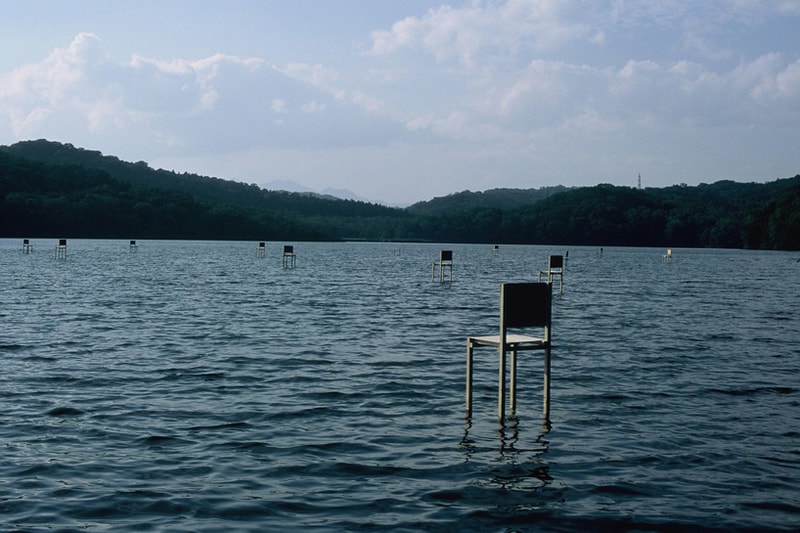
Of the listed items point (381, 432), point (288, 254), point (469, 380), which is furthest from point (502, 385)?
point (288, 254)

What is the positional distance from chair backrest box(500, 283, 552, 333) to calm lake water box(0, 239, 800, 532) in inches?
71.6

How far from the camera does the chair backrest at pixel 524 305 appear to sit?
566 inches

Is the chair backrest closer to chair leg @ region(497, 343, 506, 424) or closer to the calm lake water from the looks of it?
chair leg @ region(497, 343, 506, 424)

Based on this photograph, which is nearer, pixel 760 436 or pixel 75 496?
pixel 75 496

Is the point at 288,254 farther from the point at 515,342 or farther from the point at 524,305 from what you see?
the point at 524,305

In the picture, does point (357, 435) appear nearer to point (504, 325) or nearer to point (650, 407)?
point (504, 325)

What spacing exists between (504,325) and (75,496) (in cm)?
732

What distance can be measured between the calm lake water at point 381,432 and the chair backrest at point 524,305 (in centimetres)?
182

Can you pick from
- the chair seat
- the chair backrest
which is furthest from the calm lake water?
the chair backrest

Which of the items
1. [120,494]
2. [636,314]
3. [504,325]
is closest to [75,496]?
[120,494]

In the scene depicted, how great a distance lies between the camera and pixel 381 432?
13938mm

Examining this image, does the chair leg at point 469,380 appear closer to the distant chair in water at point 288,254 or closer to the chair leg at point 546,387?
the chair leg at point 546,387

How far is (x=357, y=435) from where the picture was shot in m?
13.7

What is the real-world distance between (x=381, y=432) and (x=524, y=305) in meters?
3.40
